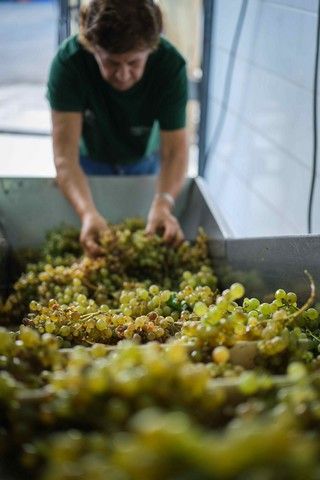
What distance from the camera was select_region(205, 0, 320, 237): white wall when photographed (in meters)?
2.21

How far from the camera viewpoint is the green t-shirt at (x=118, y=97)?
7.09 feet

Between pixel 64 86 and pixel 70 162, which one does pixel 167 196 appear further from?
pixel 64 86

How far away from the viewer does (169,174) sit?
2.29m

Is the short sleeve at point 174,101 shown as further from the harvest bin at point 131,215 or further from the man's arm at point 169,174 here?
the harvest bin at point 131,215

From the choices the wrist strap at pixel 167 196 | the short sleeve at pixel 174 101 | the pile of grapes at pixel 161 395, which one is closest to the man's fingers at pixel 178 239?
the wrist strap at pixel 167 196

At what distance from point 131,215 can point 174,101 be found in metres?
0.43

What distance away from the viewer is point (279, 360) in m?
0.97

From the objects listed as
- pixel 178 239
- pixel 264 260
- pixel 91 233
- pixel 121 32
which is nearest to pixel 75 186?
pixel 91 233

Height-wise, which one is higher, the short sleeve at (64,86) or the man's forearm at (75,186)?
the short sleeve at (64,86)

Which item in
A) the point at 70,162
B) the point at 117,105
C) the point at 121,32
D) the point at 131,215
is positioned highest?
the point at 121,32

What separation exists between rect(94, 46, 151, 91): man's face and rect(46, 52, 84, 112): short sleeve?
0.13 meters

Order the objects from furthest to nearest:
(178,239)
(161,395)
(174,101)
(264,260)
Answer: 1. (174,101)
2. (178,239)
3. (264,260)
4. (161,395)

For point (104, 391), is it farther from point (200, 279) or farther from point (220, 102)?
point (220, 102)

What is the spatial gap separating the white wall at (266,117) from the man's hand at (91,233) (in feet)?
1.42
